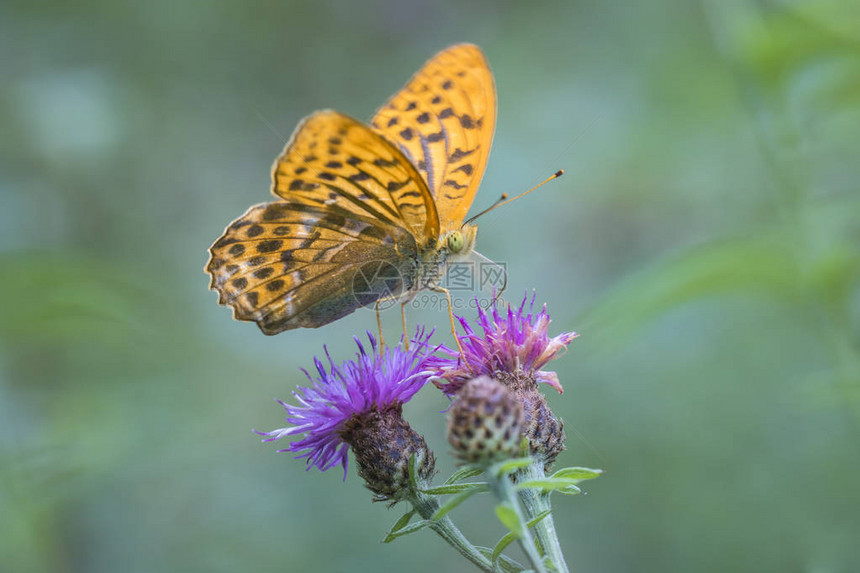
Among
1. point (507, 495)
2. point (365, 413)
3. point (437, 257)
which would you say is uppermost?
point (437, 257)

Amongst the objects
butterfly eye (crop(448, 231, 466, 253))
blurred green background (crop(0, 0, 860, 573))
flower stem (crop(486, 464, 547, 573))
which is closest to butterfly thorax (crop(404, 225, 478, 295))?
butterfly eye (crop(448, 231, 466, 253))

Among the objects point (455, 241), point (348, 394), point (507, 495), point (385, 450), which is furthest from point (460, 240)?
point (507, 495)

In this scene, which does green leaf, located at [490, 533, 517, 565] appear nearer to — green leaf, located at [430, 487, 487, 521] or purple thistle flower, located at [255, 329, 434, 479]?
green leaf, located at [430, 487, 487, 521]

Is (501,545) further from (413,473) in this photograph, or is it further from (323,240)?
(323,240)

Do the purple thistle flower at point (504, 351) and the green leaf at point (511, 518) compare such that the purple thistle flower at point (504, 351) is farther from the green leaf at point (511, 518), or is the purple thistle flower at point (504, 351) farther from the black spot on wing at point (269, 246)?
the green leaf at point (511, 518)

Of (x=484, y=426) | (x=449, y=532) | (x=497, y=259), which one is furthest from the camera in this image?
(x=497, y=259)

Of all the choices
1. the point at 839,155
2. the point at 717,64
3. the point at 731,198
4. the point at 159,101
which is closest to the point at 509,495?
the point at 839,155
